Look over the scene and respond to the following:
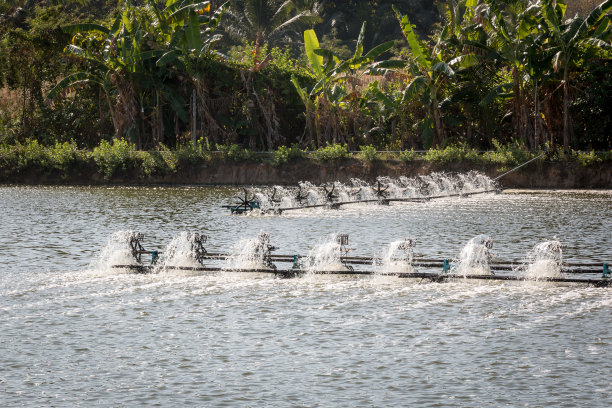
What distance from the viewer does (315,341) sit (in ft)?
51.0

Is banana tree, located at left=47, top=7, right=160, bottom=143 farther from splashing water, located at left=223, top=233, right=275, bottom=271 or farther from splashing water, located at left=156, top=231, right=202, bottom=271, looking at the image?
splashing water, located at left=223, top=233, right=275, bottom=271

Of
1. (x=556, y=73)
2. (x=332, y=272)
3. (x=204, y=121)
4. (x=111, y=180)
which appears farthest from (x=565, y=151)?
(x=332, y=272)

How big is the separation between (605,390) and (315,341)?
199 inches

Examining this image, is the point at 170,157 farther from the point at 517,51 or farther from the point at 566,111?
the point at 566,111

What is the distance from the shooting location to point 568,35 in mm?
49000

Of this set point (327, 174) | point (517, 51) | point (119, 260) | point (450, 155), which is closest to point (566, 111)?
point (517, 51)

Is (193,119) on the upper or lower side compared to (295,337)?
upper

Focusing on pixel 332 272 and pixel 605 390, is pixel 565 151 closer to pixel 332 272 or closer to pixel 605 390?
pixel 332 272

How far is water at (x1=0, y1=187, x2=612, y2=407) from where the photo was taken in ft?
41.9

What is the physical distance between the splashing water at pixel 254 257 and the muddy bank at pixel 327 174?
1224 inches

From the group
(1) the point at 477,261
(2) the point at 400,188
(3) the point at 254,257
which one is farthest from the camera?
(2) the point at 400,188

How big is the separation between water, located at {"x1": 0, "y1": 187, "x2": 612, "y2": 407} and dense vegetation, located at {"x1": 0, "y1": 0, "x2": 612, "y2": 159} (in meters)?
25.6

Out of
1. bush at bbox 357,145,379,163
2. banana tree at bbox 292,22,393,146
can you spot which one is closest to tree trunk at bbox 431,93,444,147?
bush at bbox 357,145,379,163

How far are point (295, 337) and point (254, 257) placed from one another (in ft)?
25.7
